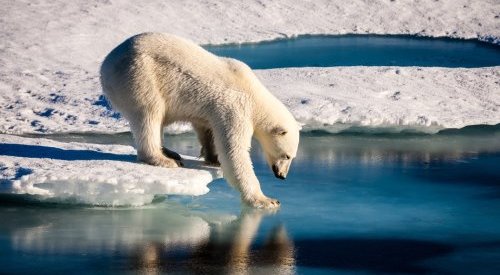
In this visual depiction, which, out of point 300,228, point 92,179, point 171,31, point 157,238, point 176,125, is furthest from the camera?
point 171,31

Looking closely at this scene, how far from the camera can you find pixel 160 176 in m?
6.80

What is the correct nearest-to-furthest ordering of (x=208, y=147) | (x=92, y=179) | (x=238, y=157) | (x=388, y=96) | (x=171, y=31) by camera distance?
(x=92, y=179), (x=238, y=157), (x=208, y=147), (x=388, y=96), (x=171, y=31)

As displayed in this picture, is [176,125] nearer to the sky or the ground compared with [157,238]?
nearer to the sky

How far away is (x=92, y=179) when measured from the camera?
6609 millimetres

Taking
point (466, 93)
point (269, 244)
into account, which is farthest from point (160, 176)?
point (466, 93)

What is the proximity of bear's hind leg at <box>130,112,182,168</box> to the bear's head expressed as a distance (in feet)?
2.53

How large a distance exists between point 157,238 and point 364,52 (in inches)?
399

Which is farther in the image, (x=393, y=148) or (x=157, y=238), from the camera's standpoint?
(x=393, y=148)

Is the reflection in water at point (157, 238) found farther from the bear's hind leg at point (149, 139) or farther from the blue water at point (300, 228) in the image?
the bear's hind leg at point (149, 139)

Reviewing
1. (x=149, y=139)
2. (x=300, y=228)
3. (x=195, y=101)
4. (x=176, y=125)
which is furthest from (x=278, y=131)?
(x=176, y=125)

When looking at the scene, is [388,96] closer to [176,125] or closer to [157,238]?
[176,125]

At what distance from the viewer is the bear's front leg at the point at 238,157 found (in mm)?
7027

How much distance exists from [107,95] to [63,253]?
1.95m

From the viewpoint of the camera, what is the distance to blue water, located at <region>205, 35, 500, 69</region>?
48.3ft
